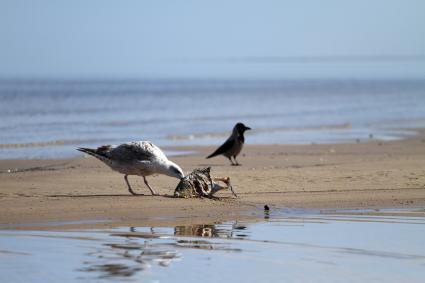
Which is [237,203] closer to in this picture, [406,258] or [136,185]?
[136,185]

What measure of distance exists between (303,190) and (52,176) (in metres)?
4.67

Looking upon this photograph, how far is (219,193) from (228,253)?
4197 mm

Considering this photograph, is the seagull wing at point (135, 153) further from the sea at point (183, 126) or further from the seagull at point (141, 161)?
the sea at point (183, 126)

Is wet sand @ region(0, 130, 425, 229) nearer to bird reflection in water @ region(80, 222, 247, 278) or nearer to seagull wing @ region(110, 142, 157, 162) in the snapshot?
seagull wing @ region(110, 142, 157, 162)

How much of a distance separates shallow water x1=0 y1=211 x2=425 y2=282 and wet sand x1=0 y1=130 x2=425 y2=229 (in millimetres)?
866

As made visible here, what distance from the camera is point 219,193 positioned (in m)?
13.0

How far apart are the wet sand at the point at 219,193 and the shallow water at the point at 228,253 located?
866mm

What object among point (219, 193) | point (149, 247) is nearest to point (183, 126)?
point (219, 193)

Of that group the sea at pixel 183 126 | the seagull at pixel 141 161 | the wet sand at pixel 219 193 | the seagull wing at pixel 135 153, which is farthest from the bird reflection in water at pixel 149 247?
the sea at pixel 183 126

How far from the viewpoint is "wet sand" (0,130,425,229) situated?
1121 centimetres

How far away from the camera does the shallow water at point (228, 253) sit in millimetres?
7910

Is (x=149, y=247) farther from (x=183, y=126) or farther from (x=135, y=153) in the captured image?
(x=183, y=126)

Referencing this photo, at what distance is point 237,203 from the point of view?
12.1 m

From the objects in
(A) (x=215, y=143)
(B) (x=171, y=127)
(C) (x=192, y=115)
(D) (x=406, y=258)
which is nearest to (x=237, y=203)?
(D) (x=406, y=258)
